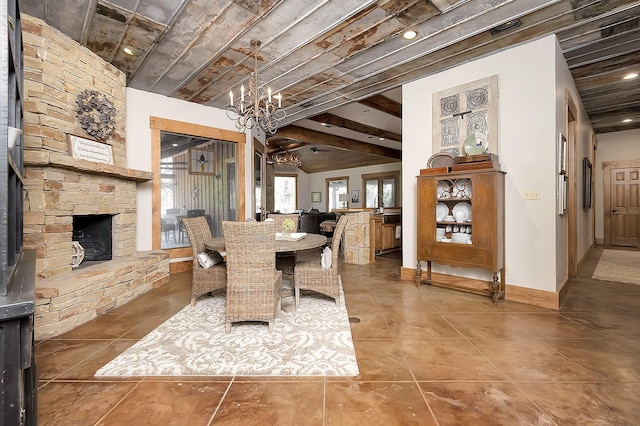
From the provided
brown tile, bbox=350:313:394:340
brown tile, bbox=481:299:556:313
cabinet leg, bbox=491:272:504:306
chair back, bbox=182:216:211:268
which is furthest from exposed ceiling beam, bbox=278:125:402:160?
brown tile, bbox=481:299:556:313

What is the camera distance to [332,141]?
25.4 ft

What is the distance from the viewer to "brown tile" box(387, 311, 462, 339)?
2.24 meters

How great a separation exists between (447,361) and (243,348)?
1.42 metres

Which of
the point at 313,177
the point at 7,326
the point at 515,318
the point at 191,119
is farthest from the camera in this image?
the point at 313,177

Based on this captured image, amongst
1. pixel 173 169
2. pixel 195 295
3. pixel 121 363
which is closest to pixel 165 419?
pixel 121 363

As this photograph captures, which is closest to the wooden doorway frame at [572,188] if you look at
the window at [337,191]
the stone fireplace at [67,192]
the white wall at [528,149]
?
the white wall at [528,149]

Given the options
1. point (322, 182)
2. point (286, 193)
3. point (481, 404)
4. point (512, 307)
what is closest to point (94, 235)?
point (481, 404)

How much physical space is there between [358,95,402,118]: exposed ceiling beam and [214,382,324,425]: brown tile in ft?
14.3

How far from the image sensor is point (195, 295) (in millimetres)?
2846

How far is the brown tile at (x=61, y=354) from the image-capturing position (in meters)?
1.79

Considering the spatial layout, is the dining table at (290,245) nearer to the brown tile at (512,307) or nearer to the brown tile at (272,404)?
the brown tile at (272,404)

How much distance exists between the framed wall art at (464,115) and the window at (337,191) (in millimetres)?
7443

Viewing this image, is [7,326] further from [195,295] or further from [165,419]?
[195,295]

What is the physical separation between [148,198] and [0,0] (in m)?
3.85
